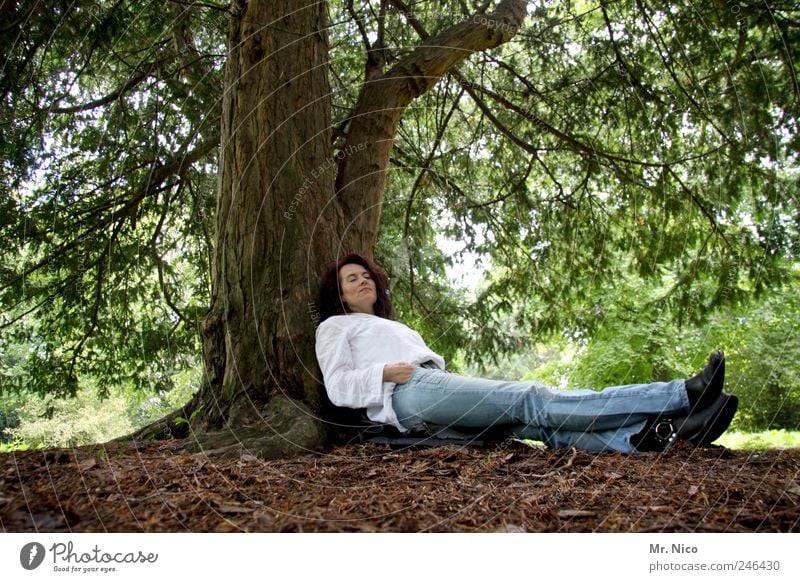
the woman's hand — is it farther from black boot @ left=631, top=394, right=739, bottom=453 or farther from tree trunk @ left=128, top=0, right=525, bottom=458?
black boot @ left=631, top=394, right=739, bottom=453

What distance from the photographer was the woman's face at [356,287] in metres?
3.44

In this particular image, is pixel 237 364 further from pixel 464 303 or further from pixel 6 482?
pixel 464 303

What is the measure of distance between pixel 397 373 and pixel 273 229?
1.03m

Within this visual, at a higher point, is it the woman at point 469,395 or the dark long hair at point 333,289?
the dark long hair at point 333,289

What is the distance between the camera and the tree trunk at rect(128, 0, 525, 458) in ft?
10.5

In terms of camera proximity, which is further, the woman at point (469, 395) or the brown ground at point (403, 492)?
the woman at point (469, 395)

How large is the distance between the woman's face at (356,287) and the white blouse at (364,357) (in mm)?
74

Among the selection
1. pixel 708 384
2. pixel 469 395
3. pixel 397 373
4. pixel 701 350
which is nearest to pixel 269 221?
pixel 397 373

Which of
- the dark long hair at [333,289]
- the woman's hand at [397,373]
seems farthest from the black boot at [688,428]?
the dark long hair at [333,289]

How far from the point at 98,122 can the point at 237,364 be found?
2.40 meters

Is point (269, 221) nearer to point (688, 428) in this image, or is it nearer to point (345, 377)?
point (345, 377)

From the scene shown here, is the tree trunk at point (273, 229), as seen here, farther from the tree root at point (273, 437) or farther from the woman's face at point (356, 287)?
the woman's face at point (356, 287)

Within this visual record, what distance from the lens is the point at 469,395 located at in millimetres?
2984
